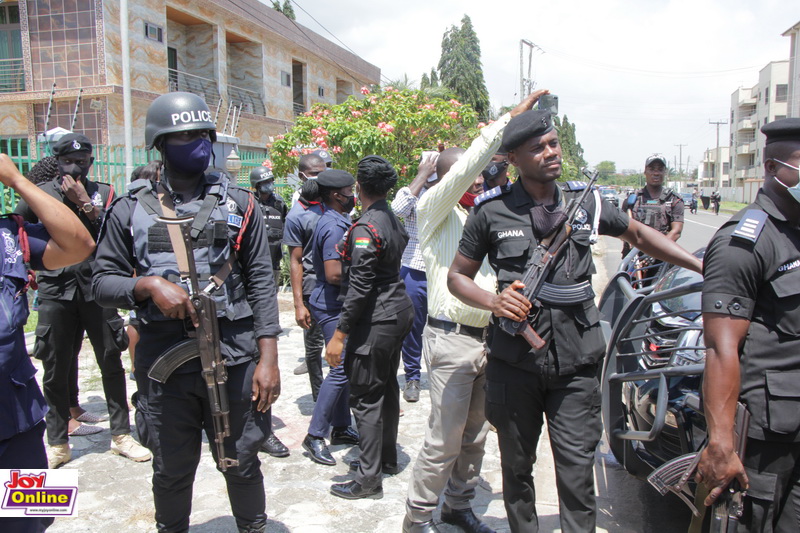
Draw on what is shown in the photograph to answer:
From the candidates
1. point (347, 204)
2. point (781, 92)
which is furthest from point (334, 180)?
point (781, 92)

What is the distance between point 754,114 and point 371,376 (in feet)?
257

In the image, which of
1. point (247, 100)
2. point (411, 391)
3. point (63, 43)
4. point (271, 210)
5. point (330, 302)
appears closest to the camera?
point (330, 302)

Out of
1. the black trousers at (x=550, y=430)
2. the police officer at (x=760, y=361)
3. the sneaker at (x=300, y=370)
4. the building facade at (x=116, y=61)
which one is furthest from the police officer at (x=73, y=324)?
the building facade at (x=116, y=61)

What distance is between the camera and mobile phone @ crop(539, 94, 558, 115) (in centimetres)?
258

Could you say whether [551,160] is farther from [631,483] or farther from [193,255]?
[631,483]

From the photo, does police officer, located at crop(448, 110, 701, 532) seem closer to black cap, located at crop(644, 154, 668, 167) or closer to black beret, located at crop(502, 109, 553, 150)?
black beret, located at crop(502, 109, 553, 150)

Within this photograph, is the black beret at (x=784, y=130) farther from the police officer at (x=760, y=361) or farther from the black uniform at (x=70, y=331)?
the black uniform at (x=70, y=331)

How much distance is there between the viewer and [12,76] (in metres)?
15.3

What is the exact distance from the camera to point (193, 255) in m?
2.33

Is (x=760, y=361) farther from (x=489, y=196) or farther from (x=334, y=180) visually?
(x=334, y=180)

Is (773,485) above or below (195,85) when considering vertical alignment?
below

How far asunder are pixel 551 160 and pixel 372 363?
158 centimetres

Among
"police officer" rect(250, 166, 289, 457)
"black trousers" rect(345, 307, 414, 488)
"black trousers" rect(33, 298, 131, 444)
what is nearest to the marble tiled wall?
"police officer" rect(250, 166, 289, 457)

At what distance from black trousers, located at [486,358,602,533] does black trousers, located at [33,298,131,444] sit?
2.73 meters
